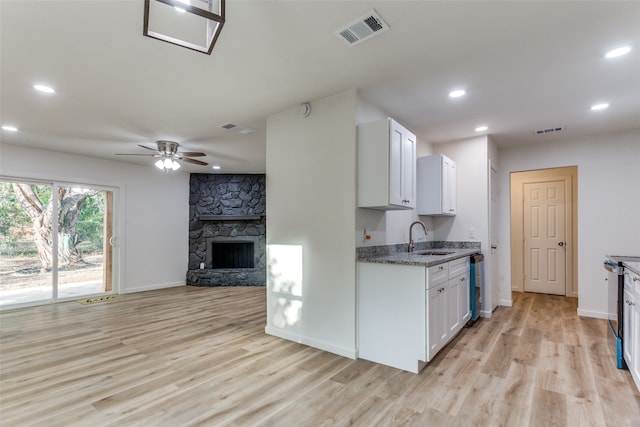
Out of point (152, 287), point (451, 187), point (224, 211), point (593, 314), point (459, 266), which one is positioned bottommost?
point (152, 287)

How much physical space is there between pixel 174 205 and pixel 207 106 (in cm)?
428

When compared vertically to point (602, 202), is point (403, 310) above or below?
below

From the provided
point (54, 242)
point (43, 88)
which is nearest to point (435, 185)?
point (43, 88)

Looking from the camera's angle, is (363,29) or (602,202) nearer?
(363,29)

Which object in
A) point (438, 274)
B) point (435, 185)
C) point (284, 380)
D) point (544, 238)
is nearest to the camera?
point (284, 380)

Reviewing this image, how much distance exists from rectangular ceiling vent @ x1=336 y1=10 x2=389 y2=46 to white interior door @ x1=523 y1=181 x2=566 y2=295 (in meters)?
5.47

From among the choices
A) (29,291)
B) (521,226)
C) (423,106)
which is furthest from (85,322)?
(521,226)

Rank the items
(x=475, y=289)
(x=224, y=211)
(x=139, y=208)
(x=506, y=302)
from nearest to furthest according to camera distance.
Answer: (x=475, y=289)
(x=506, y=302)
(x=139, y=208)
(x=224, y=211)

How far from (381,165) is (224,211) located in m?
5.28

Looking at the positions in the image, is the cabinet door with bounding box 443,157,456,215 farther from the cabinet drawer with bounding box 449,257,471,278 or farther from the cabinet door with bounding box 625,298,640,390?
the cabinet door with bounding box 625,298,640,390

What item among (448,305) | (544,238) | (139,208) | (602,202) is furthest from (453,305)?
(139,208)

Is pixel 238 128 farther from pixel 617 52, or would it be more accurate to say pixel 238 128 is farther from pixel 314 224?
pixel 617 52

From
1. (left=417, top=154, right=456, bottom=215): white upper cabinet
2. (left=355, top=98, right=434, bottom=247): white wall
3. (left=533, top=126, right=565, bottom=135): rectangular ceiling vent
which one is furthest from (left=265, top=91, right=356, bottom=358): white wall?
(left=533, top=126, right=565, bottom=135): rectangular ceiling vent

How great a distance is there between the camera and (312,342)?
3299 millimetres
